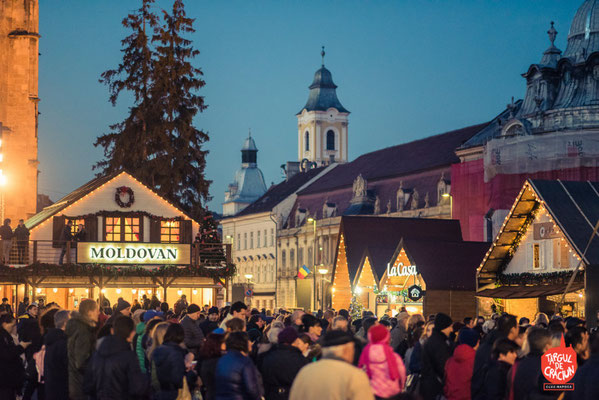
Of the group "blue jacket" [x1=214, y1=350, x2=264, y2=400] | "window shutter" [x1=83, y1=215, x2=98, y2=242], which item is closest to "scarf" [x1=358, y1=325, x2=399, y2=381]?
"blue jacket" [x1=214, y1=350, x2=264, y2=400]

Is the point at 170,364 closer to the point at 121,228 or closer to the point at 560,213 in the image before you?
the point at 560,213

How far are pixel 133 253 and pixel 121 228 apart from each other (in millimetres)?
2599

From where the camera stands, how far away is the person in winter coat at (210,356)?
1169 centimetres

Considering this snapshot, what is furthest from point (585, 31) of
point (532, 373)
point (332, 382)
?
point (332, 382)

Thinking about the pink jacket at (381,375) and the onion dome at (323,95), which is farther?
the onion dome at (323,95)

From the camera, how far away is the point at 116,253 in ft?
141

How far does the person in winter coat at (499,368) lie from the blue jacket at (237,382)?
2468 mm

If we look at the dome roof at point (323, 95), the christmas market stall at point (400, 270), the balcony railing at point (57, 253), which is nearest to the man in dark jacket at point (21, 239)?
the balcony railing at point (57, 253)

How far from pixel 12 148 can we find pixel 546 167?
2822 centimetres

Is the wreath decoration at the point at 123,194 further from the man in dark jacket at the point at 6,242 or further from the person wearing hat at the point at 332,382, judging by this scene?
the person wearing hat at the point at 332,382

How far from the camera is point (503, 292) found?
35.8 m

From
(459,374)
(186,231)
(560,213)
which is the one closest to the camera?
(459,374)

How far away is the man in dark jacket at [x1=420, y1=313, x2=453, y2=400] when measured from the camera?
1312 cm

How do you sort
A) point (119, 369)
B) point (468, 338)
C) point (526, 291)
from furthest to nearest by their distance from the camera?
point (526, 291) → point (468, 338) → point (119, 369)
